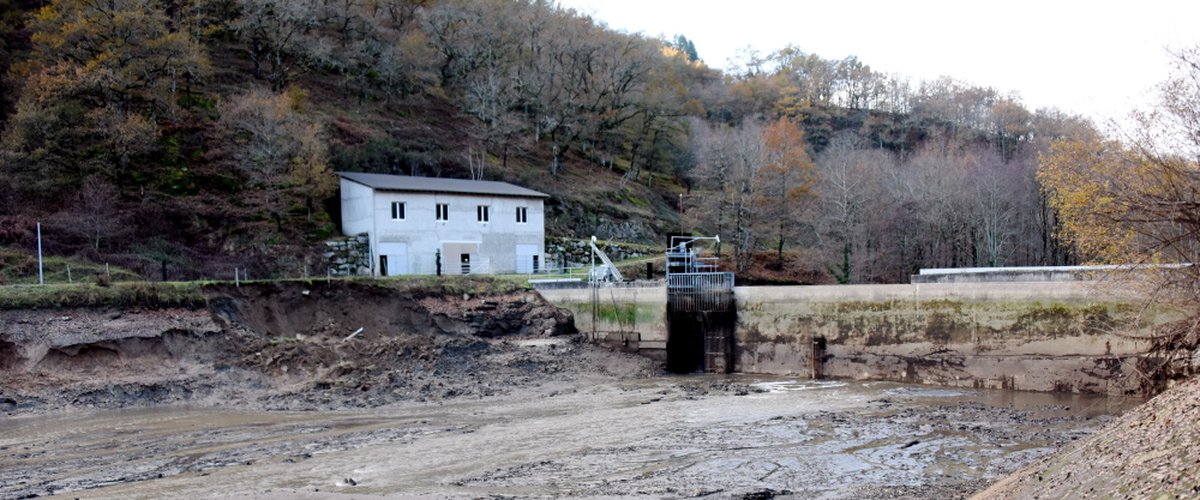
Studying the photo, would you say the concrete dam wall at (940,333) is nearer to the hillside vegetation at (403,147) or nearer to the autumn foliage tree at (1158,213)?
the autumn foliage tree at (1158,213)

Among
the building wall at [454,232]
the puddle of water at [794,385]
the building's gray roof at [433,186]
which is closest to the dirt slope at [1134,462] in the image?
the puddle of water at [794,385]

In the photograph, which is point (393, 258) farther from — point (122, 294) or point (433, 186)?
point (122, 294)

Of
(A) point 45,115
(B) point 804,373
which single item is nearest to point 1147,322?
(B) point 804,373

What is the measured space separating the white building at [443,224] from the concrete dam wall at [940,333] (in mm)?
16032

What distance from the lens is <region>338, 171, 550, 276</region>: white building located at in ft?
140

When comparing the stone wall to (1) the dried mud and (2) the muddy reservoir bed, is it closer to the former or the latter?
(1) the dried mud

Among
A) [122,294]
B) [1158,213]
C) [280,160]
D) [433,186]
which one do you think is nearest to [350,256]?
[433,186]

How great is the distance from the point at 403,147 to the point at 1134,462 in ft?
187

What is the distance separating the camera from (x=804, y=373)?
27.2 meters

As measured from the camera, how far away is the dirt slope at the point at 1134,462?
23.0ft

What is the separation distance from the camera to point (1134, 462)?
25.6 ft

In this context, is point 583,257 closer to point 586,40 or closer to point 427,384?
point 427,384

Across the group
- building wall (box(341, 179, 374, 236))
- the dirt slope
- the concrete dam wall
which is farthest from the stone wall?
the dirt slope

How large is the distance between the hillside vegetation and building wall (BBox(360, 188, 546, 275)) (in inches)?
160
